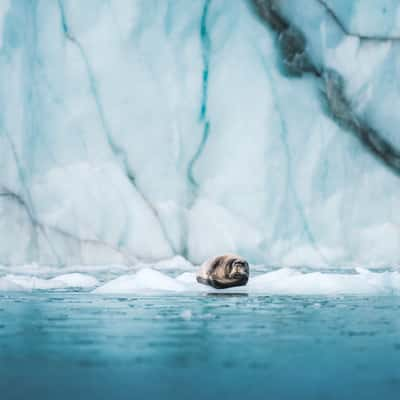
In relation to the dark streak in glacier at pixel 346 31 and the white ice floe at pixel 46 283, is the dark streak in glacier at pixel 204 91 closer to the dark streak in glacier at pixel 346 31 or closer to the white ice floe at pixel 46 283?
the dark streak in glacier at pixel 346 31

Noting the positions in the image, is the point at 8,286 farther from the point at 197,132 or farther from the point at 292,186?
the point at 292,186

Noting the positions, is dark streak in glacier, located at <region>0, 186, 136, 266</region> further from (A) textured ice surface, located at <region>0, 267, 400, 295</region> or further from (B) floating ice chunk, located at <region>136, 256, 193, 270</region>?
(A) textured ice surface, located at <region>0, 267, 400, 295</region>

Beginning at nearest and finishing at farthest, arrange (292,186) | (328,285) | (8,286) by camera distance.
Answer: (328,285) < (8,286) < (292,186)

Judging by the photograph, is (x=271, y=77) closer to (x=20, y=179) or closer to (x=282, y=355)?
(x=20, y=179)

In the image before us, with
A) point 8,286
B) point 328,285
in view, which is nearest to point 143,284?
point 8,286

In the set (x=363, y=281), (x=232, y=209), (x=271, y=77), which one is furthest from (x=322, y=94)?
(x=363, y=281)

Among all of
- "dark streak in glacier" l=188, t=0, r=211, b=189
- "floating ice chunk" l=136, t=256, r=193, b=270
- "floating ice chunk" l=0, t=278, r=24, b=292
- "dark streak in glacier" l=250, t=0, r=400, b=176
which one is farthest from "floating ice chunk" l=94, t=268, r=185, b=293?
"dark streak in glacier" l=250, t=0, r=400, b=176

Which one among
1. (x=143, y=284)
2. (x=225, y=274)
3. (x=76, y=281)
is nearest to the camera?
(x=143, y=284)

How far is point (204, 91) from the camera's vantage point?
729 cm

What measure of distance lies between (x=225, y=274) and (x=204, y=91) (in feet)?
9.31

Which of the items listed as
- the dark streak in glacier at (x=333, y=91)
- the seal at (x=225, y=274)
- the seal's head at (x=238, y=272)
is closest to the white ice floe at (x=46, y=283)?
the seal at (x=225, y=274)

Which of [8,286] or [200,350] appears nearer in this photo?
[200,350]

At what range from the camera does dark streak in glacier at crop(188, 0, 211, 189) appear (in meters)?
7.25

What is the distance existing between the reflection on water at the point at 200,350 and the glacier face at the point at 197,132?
3495 mm
